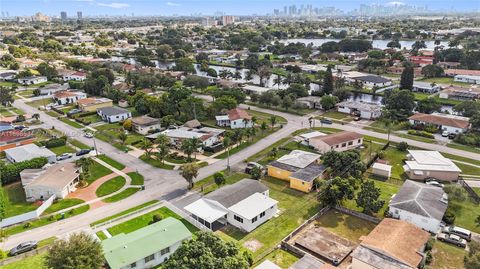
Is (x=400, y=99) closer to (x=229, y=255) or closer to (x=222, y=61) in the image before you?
(x=229, y=255)

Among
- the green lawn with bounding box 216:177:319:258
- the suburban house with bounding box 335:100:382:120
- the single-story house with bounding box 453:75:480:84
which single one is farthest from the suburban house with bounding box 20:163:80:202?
the single-story house with bounding box 453:75:480:84

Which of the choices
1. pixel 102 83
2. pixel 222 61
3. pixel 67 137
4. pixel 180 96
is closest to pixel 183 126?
pixel 180 96

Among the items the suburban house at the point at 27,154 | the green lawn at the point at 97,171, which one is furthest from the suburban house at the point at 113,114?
the green lawn at the point at 97,171

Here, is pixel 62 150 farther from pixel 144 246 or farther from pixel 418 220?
pixel 418 220

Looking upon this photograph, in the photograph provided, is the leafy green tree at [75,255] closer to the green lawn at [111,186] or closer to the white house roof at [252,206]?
the white house roof at [252,206]

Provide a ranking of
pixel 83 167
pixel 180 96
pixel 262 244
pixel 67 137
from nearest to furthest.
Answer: pixel 262 244
pixel 83 167
pixel 67 137
pixel 180 96

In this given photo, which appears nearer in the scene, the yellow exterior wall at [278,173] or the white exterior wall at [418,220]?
the white exterior wall at [418,220]
